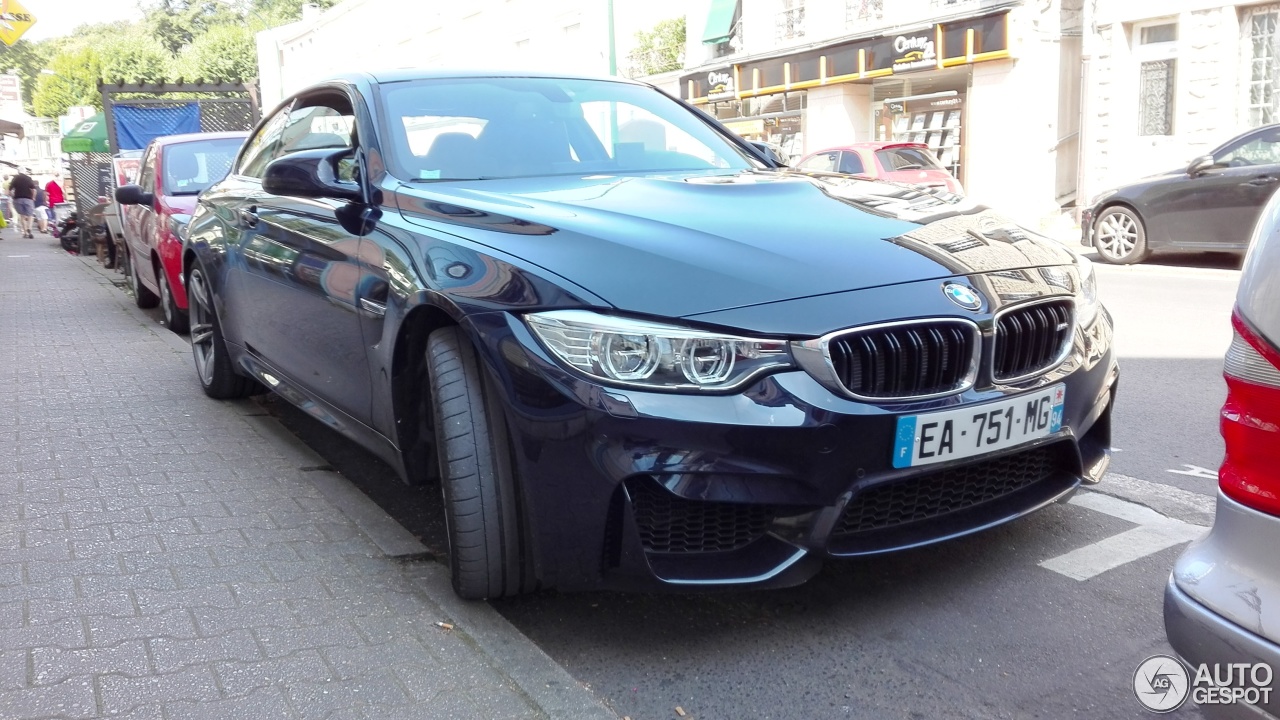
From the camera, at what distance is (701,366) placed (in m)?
2.59

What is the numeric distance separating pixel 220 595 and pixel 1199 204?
1089 centimetres

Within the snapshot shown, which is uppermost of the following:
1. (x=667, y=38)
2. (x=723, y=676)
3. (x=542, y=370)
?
(x=667, y=38)

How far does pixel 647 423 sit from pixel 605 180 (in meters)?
1.38

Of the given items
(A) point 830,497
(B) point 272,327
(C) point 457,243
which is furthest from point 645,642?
(B) point 272,327

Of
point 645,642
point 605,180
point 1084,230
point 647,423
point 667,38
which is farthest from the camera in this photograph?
point 667,38

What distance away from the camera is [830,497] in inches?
103

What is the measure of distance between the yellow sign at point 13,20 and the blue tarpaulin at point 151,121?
2.29 meters

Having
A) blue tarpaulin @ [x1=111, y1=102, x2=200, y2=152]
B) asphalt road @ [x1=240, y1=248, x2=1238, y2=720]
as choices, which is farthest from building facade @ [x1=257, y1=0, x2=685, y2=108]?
asphalt road @ [x1=240, y1=248, x2=1238, y2=720]

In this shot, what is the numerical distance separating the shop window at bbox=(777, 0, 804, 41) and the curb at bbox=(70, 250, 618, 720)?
22.0m

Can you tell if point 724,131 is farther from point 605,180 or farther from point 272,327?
point 272,327

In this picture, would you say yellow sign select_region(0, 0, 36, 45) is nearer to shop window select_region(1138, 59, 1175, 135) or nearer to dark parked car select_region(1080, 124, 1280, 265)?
dark parked car select_region(1080, 124, 1280, 265)

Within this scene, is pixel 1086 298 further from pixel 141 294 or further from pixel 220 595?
pixel 141 294

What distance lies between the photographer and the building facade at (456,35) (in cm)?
3112

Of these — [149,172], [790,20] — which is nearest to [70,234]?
[149,172]
